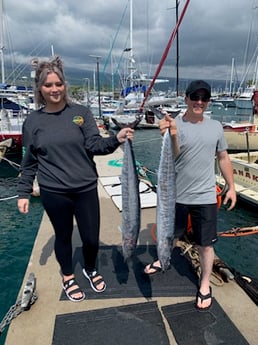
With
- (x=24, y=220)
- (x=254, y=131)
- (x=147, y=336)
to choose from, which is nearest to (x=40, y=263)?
(x=147, y=336)

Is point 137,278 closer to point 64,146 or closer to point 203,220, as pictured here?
point 203,220

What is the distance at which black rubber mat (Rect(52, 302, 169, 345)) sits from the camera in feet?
6.84

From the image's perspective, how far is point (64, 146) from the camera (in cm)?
208

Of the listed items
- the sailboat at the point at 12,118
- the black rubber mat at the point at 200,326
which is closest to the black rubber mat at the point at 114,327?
the black rubber mat at the point at 200,326

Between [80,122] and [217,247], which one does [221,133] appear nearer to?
[80,122]

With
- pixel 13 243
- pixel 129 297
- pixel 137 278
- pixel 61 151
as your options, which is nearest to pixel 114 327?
pixel 129 297

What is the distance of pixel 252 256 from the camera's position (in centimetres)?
508

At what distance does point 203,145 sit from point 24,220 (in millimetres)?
5274

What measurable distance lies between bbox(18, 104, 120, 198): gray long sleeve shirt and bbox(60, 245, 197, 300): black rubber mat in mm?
1103

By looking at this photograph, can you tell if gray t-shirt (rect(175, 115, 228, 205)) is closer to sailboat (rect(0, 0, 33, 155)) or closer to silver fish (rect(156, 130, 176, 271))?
silver fish (rect(156, 130, 176, 271))

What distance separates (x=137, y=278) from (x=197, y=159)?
1415 mm

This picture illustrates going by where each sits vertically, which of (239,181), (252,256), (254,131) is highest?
(254,131)

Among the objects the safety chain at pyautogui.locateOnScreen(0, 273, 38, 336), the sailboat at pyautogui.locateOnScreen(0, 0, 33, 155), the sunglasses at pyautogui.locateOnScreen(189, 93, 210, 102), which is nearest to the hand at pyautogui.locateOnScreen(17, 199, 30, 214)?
the safety chain at pyautogui.locateOnScreen(0, 273, 38, 336)

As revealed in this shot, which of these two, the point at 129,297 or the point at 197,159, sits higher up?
the point at 197,159
